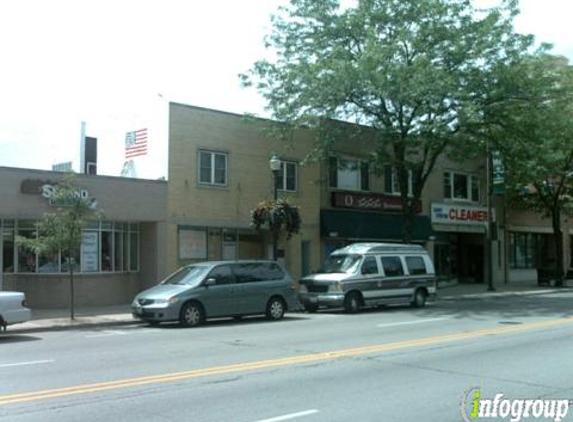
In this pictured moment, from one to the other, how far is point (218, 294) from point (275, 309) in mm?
1914

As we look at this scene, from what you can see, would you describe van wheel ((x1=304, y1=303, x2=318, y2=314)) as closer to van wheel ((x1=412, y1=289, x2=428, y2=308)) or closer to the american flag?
van wheel ((x1=412, y1=289, x2=428, y2=308))

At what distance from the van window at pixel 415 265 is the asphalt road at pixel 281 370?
19.6 ft

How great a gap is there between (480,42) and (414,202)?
635cm

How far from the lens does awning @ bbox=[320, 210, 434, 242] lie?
1130 inches

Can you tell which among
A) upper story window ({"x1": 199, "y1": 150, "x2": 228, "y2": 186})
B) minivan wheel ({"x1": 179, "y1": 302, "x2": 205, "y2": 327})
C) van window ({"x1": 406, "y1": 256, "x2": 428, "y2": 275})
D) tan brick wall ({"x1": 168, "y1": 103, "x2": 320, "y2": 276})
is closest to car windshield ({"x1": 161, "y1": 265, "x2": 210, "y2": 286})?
minivan wheel ({"x1": 179, "y1": 302, "x2": 205, "y2": 327})

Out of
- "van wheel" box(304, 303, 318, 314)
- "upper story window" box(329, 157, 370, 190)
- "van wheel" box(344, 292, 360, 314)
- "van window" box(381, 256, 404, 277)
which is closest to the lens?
"van wheel" box(344, 292, 360, 314)

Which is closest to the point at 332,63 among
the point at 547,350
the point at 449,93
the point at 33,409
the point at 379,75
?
the point at 379,75

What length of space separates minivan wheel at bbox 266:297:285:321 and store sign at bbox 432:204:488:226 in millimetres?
16920

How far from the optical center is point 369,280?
2144 cm

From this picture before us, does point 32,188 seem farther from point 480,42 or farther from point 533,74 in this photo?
point 533,74

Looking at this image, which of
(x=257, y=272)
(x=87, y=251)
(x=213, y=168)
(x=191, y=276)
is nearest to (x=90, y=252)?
(x=87, y=251)

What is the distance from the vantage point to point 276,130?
25891 millimetres

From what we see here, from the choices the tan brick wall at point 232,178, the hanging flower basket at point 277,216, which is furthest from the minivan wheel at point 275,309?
the tan brick wall at point 232,178

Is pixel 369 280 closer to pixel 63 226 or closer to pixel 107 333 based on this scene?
pixel 107 333
